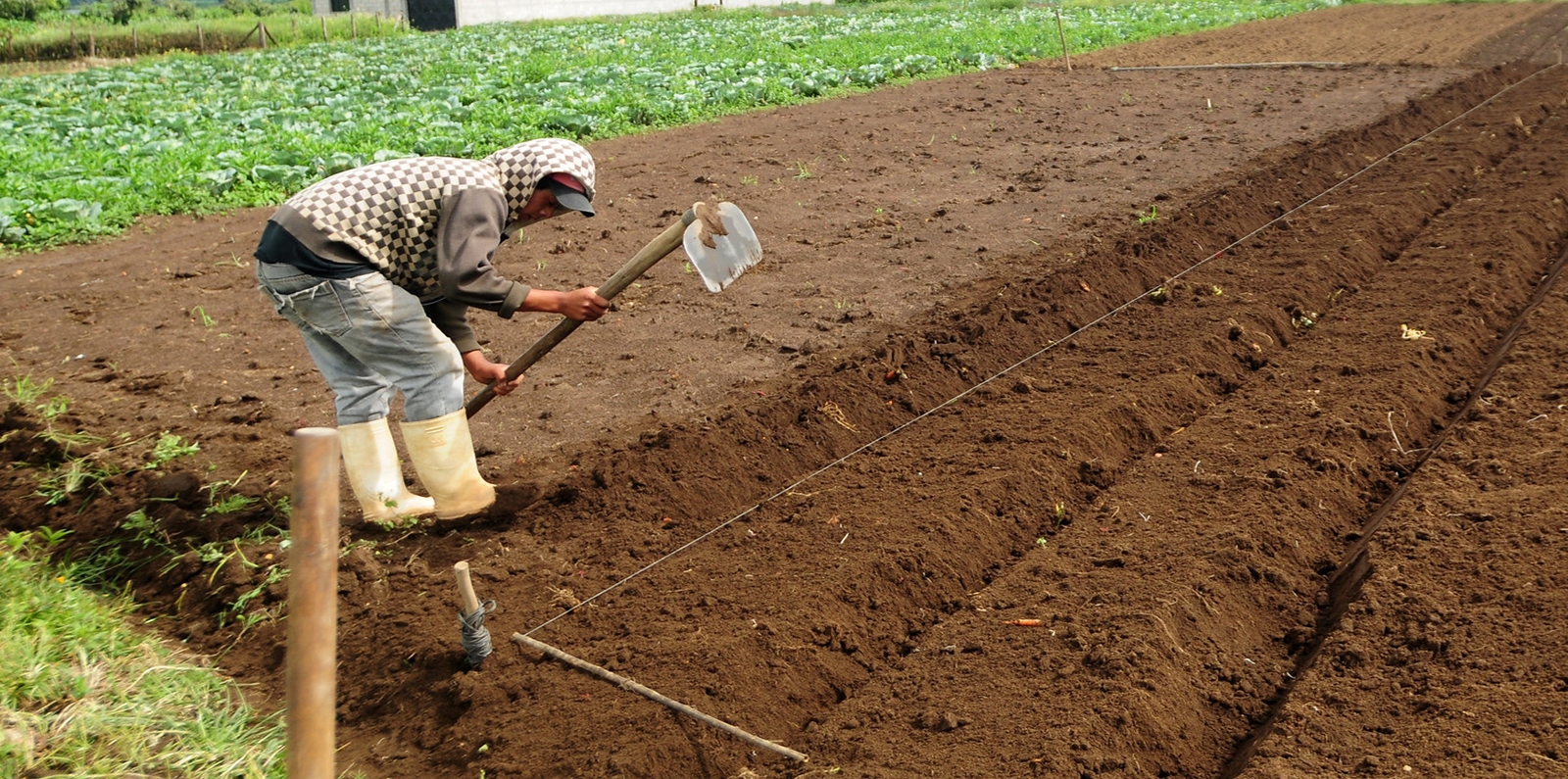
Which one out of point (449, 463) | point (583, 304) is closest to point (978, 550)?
point (583, 304)

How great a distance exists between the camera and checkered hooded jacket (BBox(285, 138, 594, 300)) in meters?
3.99

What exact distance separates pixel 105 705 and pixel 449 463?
145 cm

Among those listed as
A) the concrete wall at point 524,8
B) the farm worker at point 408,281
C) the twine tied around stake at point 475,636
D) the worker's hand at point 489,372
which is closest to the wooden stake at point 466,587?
the twine tied around stake at point 475,636

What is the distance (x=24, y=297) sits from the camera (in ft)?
25.1

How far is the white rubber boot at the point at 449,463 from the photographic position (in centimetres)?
432

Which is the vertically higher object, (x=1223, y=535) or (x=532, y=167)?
(x=532, y=167)

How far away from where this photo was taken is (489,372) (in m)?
4.58

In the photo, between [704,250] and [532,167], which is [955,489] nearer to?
[704,250]

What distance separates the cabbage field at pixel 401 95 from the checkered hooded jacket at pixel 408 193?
656 cm

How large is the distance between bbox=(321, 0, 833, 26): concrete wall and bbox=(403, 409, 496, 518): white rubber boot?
3532 cm

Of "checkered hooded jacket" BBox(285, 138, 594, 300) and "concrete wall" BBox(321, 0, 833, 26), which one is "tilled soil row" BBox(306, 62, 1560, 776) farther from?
"concrete wall" BBox(321, 0, 833, 26)

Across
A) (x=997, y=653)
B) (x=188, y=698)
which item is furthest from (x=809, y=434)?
(x=188, y=698)

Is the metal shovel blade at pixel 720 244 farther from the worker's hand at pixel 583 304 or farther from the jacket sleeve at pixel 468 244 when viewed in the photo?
the jacket sleeve at pixel 468 244

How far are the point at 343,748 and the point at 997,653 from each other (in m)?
1.97
